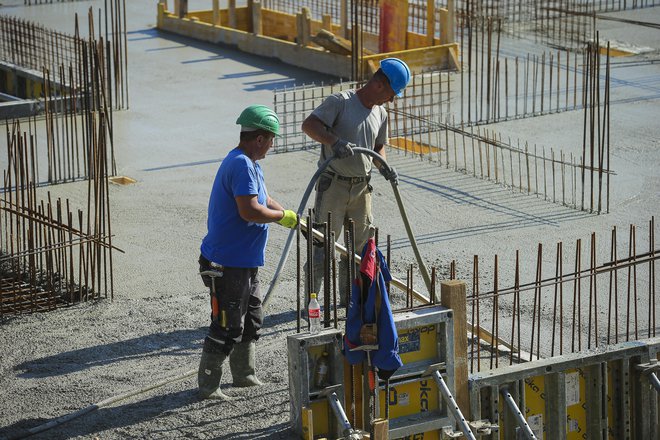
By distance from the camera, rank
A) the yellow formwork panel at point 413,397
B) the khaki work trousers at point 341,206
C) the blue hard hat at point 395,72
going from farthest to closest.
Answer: the khaki work trousers at point 341,206 → the blue hard hat at point 395,72 → the yellow formwork panel at point 413,397

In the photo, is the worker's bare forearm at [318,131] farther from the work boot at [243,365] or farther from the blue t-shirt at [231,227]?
the work boot at [243,365]

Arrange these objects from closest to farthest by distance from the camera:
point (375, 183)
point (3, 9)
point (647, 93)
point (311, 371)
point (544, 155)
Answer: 1. point (311, 371)
2. point (375, 183)
3. point (544, 155)
4. point (647, 93)
5. point (3, 9)

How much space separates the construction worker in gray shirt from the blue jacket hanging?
5.56 feet

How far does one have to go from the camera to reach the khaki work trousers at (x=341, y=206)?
29.9ft

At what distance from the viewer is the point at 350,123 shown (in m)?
8.82

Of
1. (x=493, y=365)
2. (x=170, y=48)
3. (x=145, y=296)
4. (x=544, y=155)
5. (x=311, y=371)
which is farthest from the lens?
(x=170, y=48)

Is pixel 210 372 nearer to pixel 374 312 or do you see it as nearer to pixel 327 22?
pixel 374 312

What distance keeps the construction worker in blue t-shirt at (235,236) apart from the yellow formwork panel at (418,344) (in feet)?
3.52

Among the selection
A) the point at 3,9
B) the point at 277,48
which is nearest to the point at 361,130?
the point at 277,48

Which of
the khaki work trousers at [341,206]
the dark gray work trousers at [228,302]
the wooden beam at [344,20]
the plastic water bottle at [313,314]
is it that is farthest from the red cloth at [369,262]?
the wooden beam at [344,20]

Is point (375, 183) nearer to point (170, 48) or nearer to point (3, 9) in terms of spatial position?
point (170, 48)

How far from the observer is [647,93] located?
687 inches

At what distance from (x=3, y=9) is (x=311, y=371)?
2039 centimetres

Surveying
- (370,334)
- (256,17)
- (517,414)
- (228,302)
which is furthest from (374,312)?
(256,17)
